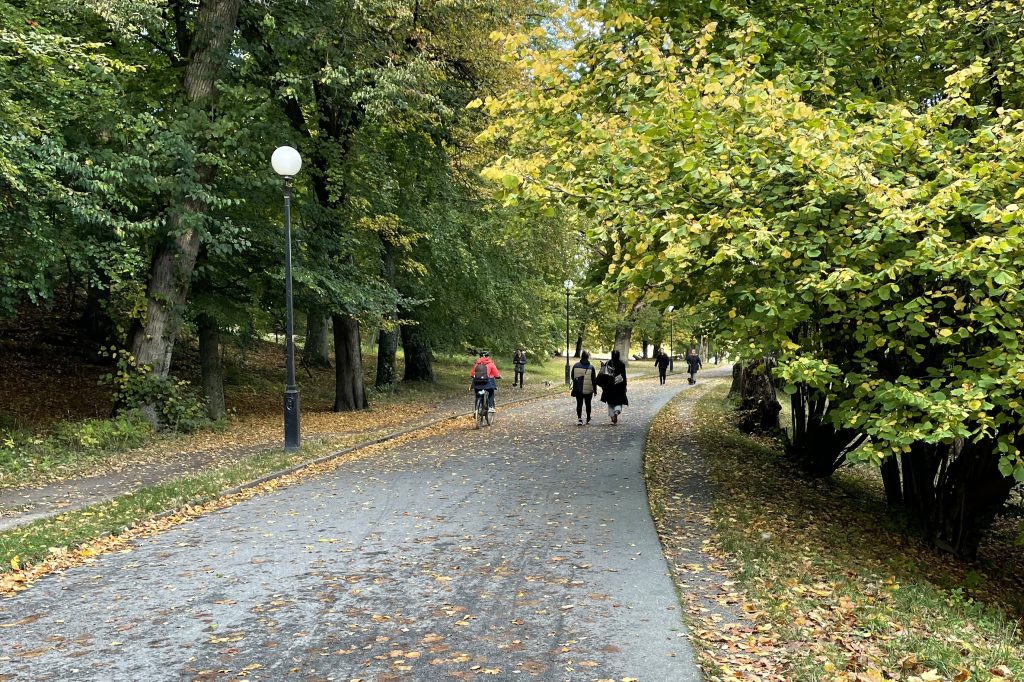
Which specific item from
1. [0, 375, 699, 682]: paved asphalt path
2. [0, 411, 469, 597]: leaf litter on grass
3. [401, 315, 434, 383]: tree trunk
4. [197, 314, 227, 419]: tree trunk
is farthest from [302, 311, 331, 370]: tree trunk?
[0, 375, 699, 682]: paved asphalt path

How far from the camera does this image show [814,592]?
5934 mm

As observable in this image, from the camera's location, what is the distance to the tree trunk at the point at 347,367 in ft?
66.6

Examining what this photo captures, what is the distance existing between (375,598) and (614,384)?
1292 cm

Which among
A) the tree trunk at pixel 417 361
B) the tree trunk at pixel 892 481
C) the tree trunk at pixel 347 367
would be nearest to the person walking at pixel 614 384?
the tree trunk at pixel 347 367

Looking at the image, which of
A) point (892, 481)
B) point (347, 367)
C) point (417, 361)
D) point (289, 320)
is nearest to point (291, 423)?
point (289, 320)

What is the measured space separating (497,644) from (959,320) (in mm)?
5447

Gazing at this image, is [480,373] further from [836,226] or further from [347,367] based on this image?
[836,226]

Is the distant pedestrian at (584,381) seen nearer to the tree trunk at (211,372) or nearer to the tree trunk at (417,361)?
the tree trunk at (211,372)

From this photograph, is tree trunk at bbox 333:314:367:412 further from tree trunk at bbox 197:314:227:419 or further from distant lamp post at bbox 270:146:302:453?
distant lamp post at bbox 270:146:302:453

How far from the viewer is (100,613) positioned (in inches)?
207

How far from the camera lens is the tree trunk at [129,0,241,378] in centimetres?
1444

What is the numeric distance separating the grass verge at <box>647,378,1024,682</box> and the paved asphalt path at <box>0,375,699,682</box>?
1.23ft

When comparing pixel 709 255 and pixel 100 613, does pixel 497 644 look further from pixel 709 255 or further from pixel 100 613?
pixel 709 255

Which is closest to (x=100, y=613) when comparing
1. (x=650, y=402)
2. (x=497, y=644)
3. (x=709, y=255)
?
(x=497, y=644)
